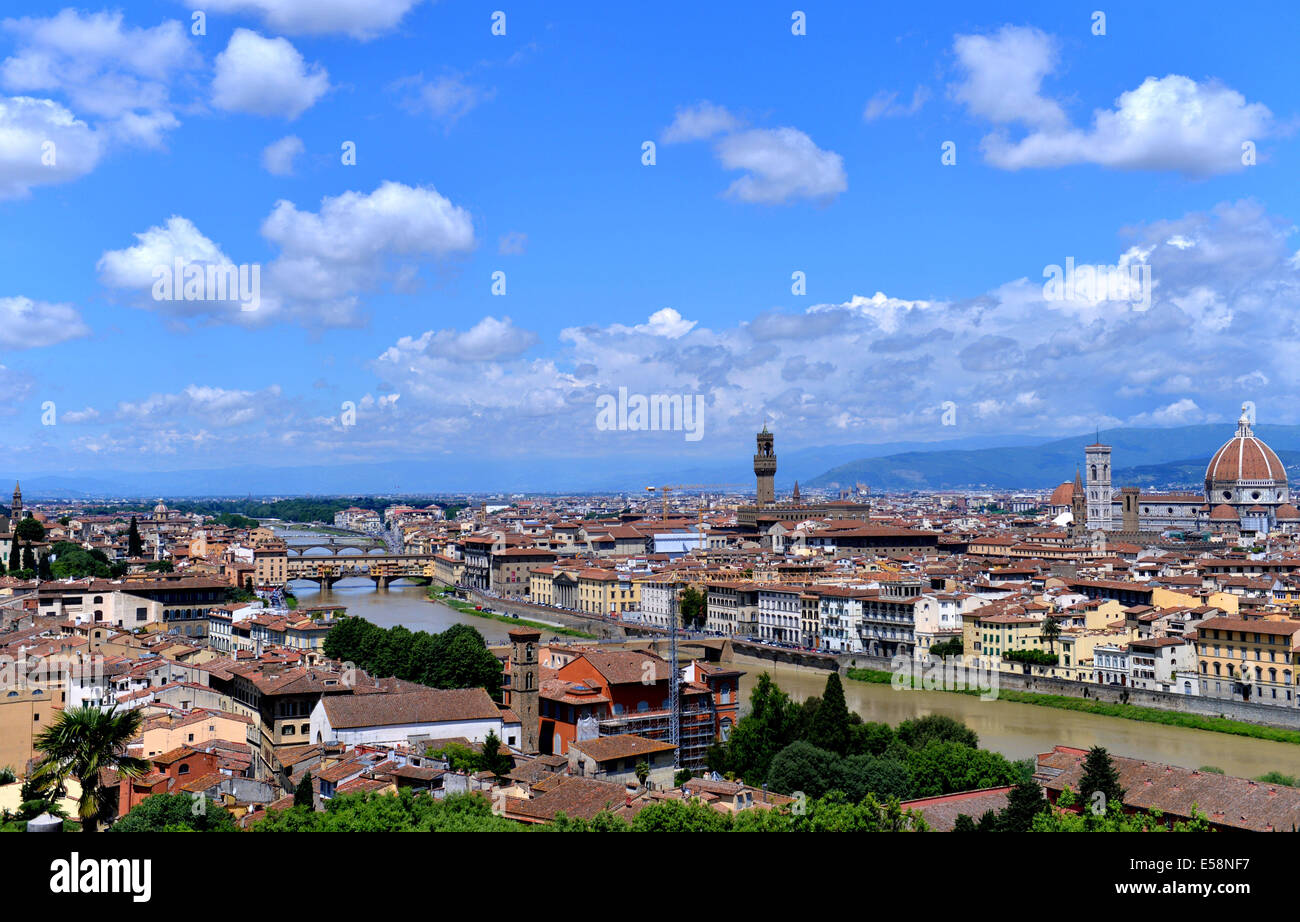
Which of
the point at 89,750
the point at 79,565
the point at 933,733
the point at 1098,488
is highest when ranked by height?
the point at 1098,488

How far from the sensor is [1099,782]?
1032cm

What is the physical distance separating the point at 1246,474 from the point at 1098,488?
22.7ft

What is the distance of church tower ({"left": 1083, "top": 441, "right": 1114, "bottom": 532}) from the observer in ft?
179

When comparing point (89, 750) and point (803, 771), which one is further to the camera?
point (803, 771)

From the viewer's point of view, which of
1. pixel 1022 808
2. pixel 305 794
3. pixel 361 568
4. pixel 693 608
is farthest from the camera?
pixel 361 568

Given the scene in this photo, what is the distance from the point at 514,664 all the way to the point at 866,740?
431 cm

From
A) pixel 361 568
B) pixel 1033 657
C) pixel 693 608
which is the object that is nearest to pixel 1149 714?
pixel 1033 657

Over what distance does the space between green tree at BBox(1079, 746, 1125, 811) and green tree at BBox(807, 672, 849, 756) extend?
10.2 feet

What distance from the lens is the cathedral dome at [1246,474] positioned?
54656mm

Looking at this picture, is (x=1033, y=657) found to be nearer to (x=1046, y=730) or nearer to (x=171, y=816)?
(x=1046, y=730)

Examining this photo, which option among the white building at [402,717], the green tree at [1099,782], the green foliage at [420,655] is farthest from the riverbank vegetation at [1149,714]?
the white building at [402,717]

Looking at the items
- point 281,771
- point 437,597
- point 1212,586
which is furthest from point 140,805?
point 437,597

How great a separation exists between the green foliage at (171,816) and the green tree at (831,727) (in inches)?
250

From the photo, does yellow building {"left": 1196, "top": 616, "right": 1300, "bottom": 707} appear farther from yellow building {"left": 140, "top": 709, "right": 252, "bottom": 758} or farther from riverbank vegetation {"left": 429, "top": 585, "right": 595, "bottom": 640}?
riverbank vegetation {"left": 429, "top": 585, "right": 595, "bottom": 640}
